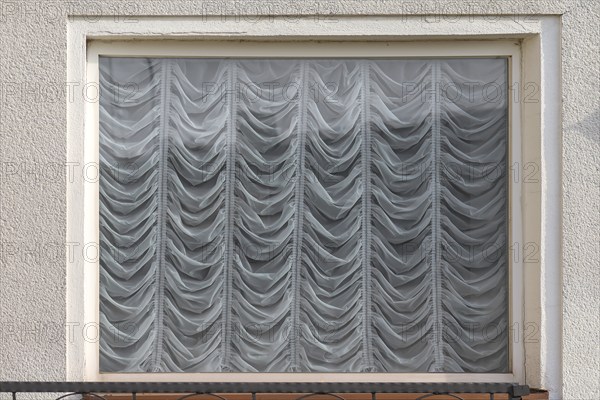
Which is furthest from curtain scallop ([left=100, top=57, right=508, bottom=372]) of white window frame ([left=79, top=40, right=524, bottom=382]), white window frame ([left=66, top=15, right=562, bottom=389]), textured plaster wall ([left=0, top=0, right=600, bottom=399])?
textured plaster wall ([left=0, top=0, right=600, bottom=399])

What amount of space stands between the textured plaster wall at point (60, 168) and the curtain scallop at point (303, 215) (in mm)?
285

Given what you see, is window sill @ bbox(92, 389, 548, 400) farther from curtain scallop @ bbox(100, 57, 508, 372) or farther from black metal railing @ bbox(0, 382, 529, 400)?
black metal railing @ bbox(0, 382, 529, 400)

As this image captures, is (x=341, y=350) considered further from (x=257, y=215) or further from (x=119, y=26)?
(x=119, y=26)

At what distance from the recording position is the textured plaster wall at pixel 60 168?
398cm

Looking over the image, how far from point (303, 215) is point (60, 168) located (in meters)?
1.27

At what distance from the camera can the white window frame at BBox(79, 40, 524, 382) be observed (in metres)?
4.13

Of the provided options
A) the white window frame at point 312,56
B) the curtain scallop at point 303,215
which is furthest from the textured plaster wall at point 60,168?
the curtain scallop at point 303,215

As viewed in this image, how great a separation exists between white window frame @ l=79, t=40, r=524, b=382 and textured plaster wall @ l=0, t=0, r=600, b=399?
0.17m

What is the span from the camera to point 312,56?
4.18 m

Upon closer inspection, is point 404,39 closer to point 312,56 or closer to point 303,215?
point 312,56

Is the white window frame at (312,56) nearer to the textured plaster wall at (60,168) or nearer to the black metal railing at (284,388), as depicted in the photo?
the textured plaster wall at (60,168)

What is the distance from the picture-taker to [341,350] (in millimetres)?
4195

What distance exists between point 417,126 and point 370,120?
10.0 inches

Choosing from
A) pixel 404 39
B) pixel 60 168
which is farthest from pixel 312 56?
pixel 60 168
